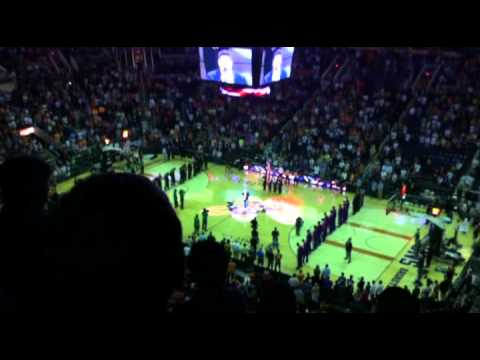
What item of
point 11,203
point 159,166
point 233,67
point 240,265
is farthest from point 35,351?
point 159,166

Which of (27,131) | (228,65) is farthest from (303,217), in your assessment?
(27,131)

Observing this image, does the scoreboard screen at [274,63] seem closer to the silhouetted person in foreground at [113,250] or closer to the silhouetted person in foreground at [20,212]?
the silhouetted person in foreground at [20,212]

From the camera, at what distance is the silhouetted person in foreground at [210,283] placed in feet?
6.63

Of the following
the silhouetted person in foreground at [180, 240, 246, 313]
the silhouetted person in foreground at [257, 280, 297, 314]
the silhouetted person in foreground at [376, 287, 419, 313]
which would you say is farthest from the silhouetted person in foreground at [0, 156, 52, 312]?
the silhouetted person in foreground at [376, 287, 419, 313]

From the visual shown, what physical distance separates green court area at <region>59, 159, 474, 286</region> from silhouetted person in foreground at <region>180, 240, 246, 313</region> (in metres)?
15.6

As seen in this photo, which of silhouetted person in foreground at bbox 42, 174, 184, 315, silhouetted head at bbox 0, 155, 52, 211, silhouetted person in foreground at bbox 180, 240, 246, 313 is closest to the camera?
silhouetted person in foreground at bbox 42, 174, 184, 315

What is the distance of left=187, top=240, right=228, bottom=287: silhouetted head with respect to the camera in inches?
90.6

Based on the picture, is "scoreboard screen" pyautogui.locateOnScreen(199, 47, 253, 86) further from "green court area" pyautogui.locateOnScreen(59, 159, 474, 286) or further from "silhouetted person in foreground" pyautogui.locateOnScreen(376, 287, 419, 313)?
"silhouetted person in foreground" pyautogui.locateOnScreen(376, 287, 419, 313)

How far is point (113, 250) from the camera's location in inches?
52.7

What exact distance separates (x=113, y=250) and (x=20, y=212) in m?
1.25

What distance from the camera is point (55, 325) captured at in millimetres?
1376

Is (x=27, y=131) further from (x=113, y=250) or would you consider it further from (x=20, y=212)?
(x=113, y=250)

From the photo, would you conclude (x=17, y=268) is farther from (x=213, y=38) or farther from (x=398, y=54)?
(x=398, y=54)

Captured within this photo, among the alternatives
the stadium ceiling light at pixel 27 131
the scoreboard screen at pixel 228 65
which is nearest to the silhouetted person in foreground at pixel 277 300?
the scoreboard screen at pixel 228 65
